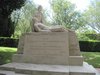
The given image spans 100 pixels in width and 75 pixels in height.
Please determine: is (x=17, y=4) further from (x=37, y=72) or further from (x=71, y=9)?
(x=71, y=9)

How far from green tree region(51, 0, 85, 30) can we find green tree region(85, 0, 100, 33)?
1.78 metres

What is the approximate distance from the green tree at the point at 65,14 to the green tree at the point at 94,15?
178cm

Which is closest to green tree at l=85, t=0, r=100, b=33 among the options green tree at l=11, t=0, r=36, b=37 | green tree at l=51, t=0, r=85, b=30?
green tree at l=51, t=0, r=85, b=30

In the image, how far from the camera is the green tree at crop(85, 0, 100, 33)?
4534cm

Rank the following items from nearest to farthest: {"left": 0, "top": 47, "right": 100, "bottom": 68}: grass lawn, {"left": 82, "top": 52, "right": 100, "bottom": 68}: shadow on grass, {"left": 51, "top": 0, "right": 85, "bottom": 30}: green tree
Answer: {"left": 0, "top": 47, "right": 100, "bottom": 68}: grass lawn → {"left": 82, "top": 52, "right": 100, "bottom": 68}: shadow on grass → {"left": 51, "top": 0, "right": 85, "bottom": 30}: green tree

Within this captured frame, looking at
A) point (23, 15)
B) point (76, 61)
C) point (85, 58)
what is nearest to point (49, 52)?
point (76, 61)

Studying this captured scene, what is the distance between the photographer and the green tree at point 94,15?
45.3m

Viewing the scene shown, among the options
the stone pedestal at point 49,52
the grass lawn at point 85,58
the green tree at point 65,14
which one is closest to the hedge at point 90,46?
the grass lawn at point 85,58

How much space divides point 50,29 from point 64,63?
1591mm

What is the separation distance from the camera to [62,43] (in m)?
10.4

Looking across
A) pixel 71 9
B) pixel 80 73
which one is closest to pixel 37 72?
pixel 80 73

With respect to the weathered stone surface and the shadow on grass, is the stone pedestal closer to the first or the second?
the weathered stone surface

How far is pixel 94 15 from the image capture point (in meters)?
45.7

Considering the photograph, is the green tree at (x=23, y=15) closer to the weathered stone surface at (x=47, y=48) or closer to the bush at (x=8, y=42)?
the bush at (x=8, y=42)
